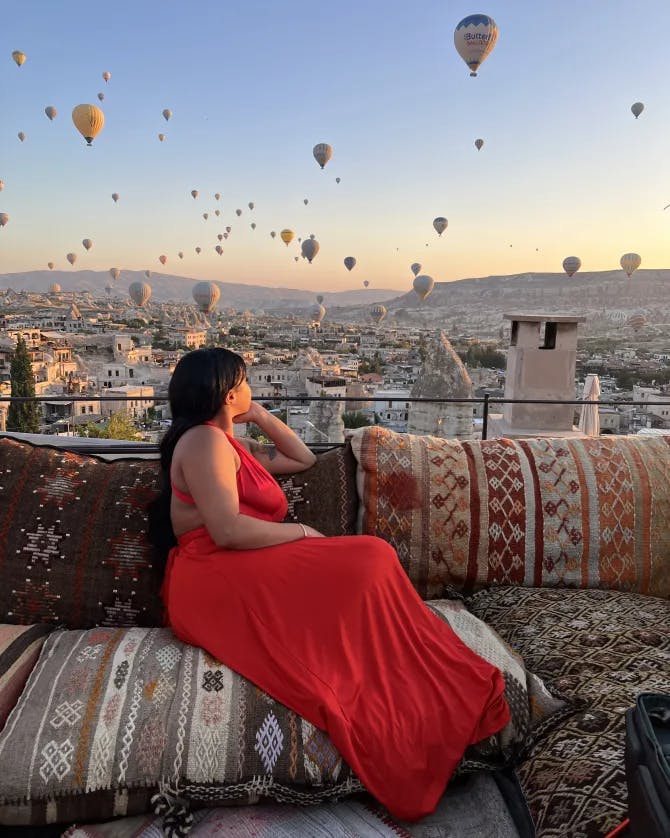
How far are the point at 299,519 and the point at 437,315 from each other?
57740 mm

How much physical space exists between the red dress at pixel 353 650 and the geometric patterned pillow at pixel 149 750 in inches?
2.3

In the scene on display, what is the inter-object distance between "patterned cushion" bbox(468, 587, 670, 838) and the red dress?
15 centimetres

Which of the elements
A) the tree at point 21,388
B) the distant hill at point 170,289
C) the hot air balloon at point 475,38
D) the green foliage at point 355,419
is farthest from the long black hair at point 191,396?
the distant hill at point 170,289

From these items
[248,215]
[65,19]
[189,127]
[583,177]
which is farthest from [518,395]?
[248,215]

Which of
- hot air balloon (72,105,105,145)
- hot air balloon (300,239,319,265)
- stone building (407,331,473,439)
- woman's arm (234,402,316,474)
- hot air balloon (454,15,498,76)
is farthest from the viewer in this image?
hot air balloon (300,239,319,265)

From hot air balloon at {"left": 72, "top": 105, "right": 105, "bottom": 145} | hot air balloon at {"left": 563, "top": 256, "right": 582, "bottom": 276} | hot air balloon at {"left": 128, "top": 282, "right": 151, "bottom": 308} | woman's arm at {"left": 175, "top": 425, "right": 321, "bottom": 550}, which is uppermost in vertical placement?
hot air balloon at {"left": 72, "top": 105, "right": 105, "bottom": 145}

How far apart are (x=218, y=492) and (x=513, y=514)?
0.97 metres

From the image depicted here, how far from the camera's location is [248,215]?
47.2 metres

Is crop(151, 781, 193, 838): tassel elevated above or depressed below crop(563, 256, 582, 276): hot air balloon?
below

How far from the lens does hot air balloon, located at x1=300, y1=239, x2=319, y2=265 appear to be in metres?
27.8

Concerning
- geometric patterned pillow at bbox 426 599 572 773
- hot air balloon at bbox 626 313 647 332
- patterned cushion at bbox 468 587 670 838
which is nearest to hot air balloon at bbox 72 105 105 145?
patterned cushion at bbox 468 587 670 838

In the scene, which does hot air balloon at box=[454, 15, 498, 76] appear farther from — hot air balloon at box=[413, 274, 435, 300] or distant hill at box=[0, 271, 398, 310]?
distant hill at box=[0, 271, 398, 310]

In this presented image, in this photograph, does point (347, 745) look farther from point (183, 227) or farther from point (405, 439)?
point (183, 227)

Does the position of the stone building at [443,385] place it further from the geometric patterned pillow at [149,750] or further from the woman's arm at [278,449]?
the geometric patterned pillow at [149,750]
